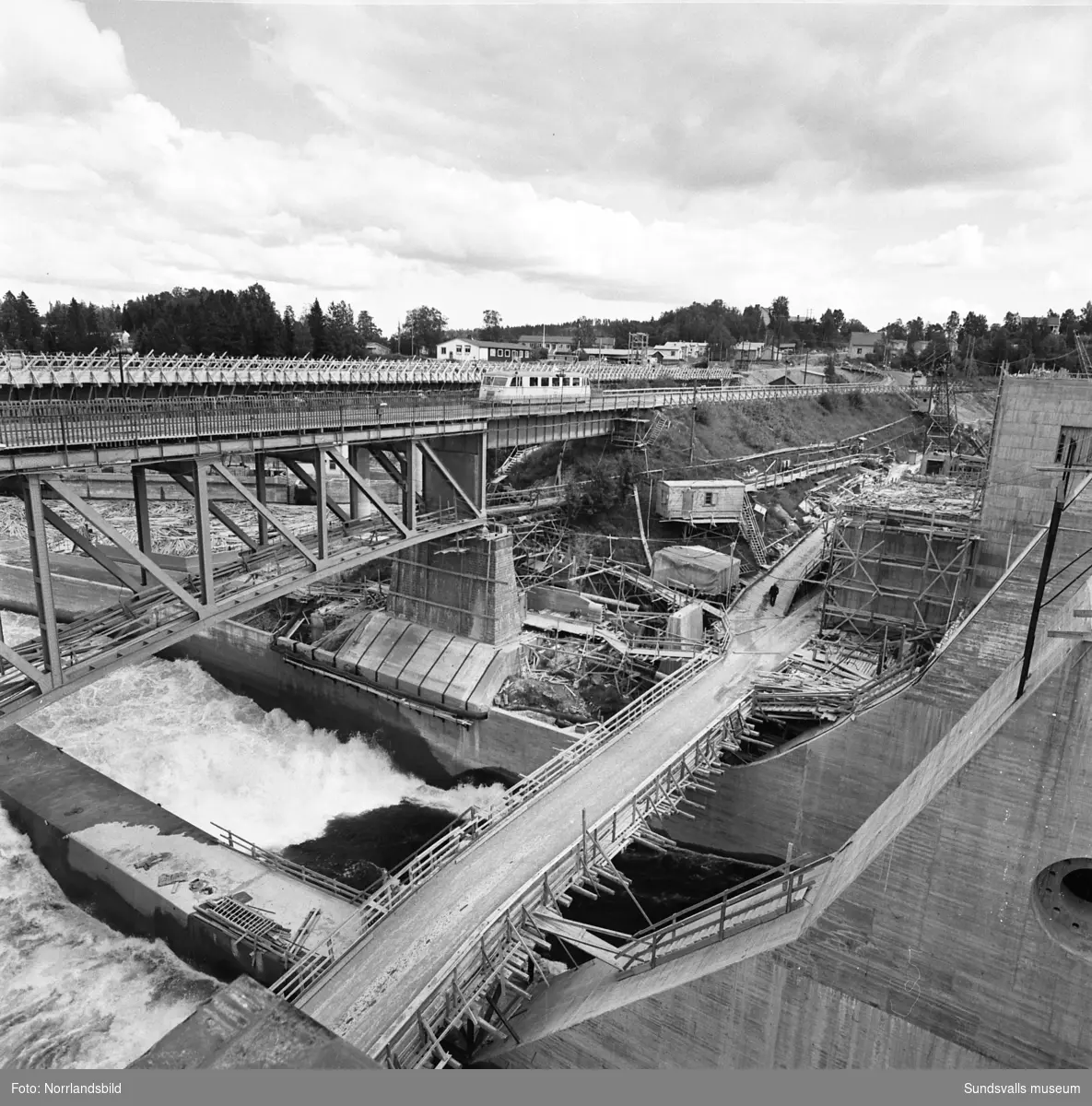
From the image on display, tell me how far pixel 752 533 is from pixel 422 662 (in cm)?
1764

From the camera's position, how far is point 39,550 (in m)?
14.4

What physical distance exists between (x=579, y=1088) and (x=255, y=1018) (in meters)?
6.41

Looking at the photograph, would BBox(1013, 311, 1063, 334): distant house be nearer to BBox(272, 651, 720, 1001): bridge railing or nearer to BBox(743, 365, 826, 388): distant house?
BBox(743, 365, 826, 388): distant house

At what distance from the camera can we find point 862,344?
145 m

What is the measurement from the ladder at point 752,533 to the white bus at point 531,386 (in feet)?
36.6

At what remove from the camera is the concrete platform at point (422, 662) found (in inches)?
1093

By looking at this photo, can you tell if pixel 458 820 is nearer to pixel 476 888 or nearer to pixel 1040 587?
pixel 476 888

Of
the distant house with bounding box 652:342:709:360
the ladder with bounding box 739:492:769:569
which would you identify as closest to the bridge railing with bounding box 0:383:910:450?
Result: the ladder with bounding box 739:492:769:569

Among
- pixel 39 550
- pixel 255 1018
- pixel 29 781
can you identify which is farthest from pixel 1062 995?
pixel 29 781

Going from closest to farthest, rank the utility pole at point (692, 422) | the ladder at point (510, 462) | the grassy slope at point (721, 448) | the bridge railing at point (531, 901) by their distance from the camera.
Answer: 1. the bridge railing at point (531, 901)
2. the grassy slope at point (721, 448)
3. the utility pole at point (692, 422)
4. the ladder at point (510, 462)

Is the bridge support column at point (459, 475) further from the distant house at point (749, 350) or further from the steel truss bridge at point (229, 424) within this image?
the distant house at point (749, 350)

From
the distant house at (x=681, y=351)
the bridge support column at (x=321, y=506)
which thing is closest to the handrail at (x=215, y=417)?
the bridge support column at (x=321, y=506)

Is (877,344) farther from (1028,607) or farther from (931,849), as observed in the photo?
(931,849)

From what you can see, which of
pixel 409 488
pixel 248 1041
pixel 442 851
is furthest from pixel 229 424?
pixel 248 1041
